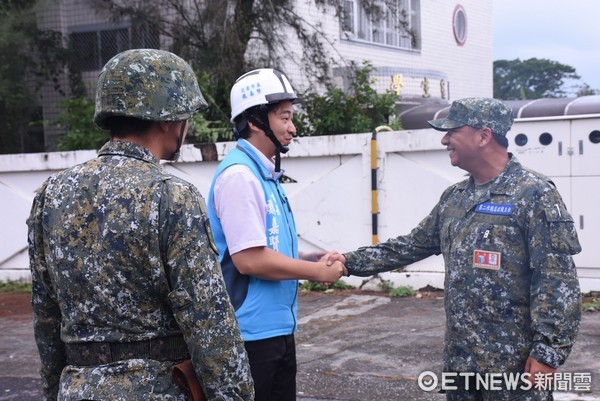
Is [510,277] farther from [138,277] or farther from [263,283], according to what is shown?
[138,277]

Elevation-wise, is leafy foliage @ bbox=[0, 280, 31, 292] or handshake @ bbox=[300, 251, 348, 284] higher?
handshake @ bbox=[300, 251, 348, 284]

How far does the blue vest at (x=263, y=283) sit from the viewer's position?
3.09 metres

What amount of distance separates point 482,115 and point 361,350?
344 cm

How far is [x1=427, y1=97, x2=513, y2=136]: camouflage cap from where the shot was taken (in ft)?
11.5

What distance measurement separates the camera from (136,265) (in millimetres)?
2219

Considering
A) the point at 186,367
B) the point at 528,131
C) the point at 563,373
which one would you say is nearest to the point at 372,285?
the point at 528,131

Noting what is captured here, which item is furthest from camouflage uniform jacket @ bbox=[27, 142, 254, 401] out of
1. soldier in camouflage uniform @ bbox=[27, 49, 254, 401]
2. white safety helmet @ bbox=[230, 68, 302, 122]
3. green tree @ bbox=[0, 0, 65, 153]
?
green tree @ bbox=[0, 0, 65, 153]

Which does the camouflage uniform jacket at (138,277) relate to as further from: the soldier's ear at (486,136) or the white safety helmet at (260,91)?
the soldier's ear at (486,136)

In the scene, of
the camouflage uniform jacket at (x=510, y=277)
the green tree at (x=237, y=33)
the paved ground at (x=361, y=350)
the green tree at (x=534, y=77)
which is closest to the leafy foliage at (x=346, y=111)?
the green tree at (x=237, y=33)

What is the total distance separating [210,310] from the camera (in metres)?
2.24

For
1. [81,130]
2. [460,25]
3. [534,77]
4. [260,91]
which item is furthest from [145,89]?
[534,77]

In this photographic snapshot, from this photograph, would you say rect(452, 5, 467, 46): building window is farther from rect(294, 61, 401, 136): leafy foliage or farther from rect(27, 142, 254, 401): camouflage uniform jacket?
rect(27, 142, 254, 401): camouflage uniform jacket

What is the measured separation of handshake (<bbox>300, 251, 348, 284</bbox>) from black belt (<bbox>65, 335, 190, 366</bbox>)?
105 centimetres

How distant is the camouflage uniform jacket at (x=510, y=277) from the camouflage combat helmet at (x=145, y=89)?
60.8 inches
